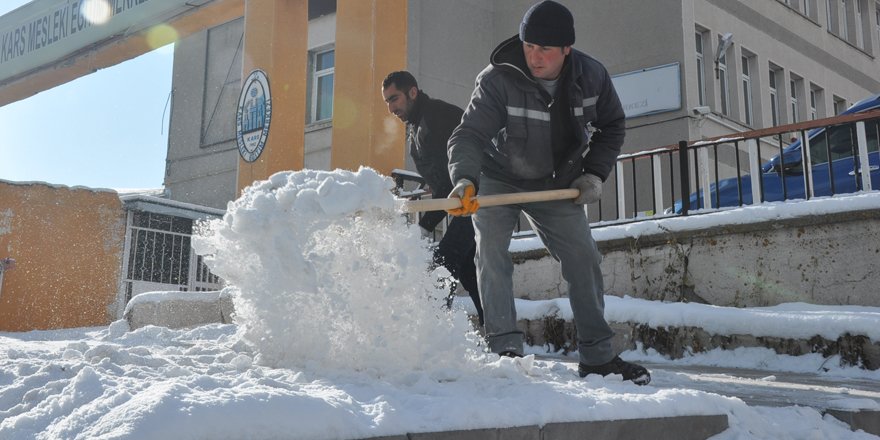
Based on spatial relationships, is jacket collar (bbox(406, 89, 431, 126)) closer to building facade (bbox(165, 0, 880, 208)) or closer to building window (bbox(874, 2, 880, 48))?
building facade (bbox(165, 0, 880, 208))

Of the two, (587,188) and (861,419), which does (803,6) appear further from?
(861,419)

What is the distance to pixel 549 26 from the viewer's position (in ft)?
11.6

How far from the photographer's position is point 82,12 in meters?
13.0

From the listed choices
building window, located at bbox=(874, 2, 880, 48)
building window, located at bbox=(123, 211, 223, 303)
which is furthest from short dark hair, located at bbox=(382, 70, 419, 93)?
building window, located at bbox=(874, 2, 880, 48)

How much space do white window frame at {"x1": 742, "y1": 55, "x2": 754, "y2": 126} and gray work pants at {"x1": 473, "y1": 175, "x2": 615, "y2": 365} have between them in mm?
13169

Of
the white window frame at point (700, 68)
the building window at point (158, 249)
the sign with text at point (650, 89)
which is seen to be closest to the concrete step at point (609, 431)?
the building window at point (158, 249)

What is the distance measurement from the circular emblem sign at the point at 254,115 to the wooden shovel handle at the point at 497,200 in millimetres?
7322

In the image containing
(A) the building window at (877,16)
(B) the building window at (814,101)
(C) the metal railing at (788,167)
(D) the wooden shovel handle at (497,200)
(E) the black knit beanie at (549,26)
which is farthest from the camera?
(A) the building window at (877,16)

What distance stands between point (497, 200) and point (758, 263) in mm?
3768

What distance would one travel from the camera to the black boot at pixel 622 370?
3475mm

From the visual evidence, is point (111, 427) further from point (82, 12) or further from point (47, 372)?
point (82, 12)

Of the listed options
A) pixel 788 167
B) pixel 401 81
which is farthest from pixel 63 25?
pixel 788 167

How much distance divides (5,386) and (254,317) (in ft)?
3.31

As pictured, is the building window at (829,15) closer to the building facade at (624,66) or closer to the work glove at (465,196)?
the building facade at (624,66)
